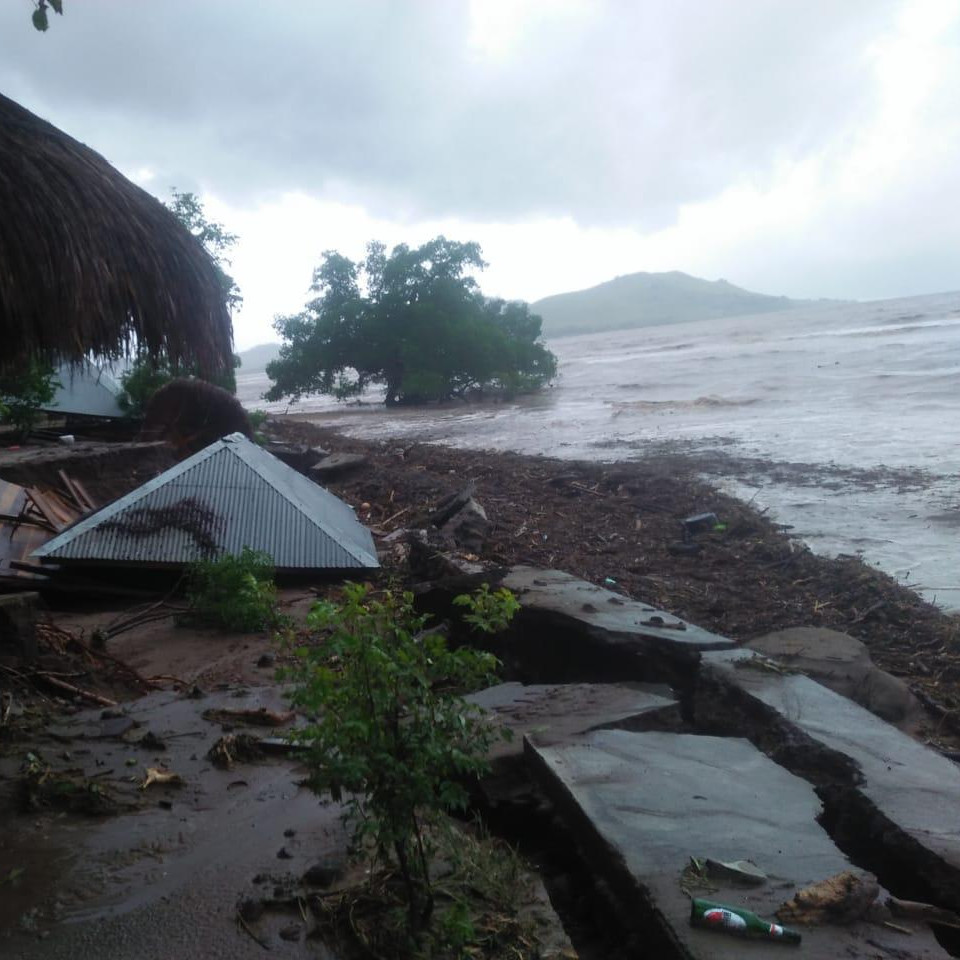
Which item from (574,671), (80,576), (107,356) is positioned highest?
(107,356)

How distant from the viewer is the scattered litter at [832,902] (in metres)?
1.99

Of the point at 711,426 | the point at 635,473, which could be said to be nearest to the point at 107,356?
the point at 635,473

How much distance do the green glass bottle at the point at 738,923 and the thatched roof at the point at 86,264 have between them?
3.07m

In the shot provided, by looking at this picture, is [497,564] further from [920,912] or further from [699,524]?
[920,912]

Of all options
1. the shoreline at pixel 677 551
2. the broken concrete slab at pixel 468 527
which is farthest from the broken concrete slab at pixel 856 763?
the broken concrete slab at pixel 468 527

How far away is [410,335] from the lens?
28.3 meters

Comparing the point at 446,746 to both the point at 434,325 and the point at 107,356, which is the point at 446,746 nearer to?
the point at 107,356

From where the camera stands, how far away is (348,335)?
95.6 ft

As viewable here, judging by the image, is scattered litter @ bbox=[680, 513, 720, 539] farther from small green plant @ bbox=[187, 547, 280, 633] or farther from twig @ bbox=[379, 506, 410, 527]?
small green plant @ bbox=[187, 547, 280, 633]

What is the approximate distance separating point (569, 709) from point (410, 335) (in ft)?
84.1

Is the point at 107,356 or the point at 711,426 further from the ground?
the point at 107,356

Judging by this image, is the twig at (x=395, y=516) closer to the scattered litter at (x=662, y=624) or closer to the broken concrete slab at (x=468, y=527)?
the broken concrete slab at (x=468, y=527)

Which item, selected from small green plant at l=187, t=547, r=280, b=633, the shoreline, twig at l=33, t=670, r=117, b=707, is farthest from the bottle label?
small green plant at l=187, t=547, r=280, b=633

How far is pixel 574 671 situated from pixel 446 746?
7.36 feet
